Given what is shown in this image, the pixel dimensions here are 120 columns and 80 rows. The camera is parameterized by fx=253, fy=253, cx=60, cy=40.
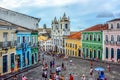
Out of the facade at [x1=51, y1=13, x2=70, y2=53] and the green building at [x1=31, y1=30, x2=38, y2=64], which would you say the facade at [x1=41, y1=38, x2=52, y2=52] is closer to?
the facade at [x1=51, y1=13, x2=70, y2=53]

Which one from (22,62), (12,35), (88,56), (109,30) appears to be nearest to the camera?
(12,35)

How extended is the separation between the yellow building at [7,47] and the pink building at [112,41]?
19.0 metres

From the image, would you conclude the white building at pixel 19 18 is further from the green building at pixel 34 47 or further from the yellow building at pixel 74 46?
the yellow building at pixel 74 46

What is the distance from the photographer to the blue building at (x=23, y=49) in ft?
115

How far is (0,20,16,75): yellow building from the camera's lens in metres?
29.7

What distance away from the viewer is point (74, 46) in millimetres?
64062

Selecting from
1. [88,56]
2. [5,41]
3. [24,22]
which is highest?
[24,22]

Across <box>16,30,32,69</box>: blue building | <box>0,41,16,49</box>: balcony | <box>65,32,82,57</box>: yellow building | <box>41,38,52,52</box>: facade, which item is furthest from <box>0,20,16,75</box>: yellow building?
<box>41,38,52,52</box>: facade

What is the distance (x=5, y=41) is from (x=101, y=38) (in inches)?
931

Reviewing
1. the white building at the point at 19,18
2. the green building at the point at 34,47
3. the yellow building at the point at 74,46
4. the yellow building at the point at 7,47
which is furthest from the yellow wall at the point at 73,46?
the yellow building at the point at 7,47

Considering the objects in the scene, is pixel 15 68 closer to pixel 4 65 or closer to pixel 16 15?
pixel 4 65

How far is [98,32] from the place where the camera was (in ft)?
163

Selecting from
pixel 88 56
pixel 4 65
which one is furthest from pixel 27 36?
pixel 88 56

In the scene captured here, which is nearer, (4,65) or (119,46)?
(4,65)
